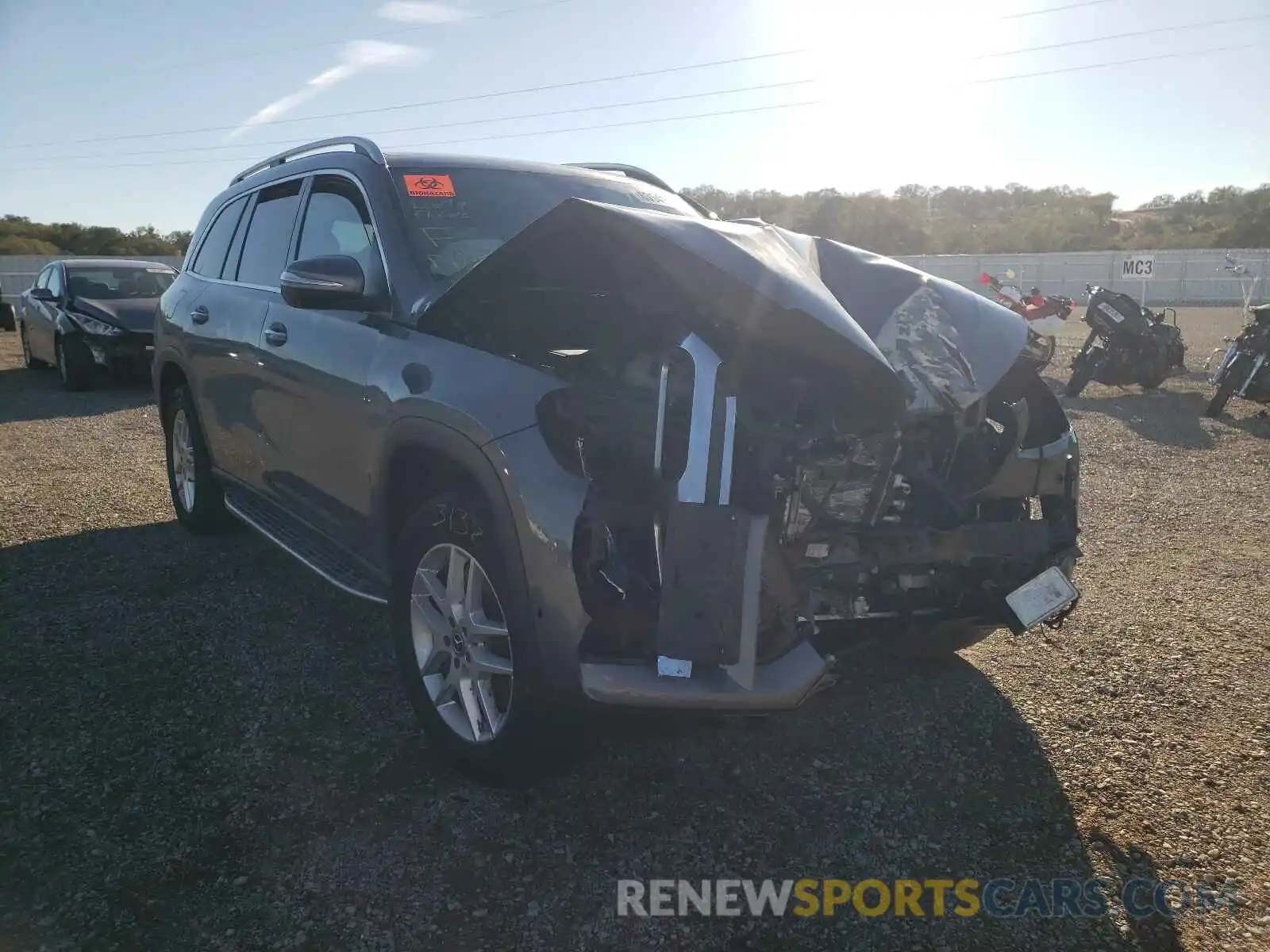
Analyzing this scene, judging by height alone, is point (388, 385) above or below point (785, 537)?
above

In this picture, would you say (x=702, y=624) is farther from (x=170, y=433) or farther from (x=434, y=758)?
(x=170, y=433)

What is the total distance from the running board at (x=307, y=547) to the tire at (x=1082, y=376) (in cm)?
965

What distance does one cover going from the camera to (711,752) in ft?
10.4

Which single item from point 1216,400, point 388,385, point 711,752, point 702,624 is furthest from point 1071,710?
point 1216,400

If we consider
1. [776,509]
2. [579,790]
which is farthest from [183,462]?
[776,509]

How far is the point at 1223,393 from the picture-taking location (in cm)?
930

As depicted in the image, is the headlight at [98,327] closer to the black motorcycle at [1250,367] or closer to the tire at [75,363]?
the tire at [75,363]

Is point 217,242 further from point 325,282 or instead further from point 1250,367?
point 1250,367

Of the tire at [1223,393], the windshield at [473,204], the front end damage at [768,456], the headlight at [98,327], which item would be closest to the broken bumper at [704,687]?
the front end damage at [768,456]

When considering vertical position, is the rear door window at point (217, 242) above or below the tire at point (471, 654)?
above

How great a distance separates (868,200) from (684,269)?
214 ft

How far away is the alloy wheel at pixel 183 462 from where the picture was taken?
5523 millimetres

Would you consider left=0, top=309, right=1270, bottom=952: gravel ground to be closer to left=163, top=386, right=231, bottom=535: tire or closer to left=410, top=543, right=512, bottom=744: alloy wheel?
left=410, top=543, right=512, bottom=744: alloy wheel

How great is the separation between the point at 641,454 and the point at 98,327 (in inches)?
459
